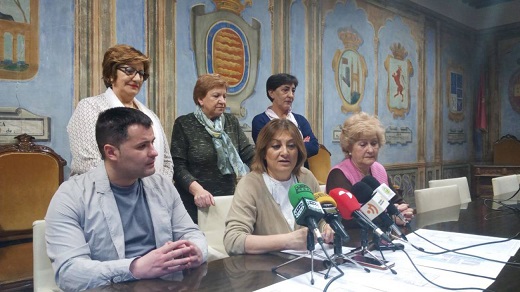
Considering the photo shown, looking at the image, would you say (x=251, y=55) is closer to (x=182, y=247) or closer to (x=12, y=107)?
(x=12, y=107)

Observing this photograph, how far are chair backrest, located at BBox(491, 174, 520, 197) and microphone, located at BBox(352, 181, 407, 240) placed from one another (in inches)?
102

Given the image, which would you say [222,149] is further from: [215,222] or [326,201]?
[326,201]

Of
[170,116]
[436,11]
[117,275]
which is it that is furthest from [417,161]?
[117,275]

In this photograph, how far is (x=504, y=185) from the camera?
373 cm

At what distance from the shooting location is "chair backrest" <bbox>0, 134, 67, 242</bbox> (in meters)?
2.77

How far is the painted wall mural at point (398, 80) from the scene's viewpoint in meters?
6.79

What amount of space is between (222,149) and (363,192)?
134cm

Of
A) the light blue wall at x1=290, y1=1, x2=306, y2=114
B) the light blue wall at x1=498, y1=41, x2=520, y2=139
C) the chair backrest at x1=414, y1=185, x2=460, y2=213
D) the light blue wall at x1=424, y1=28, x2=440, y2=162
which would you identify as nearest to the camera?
the chair backrest at x1=414, y1=185, x2=460, y2=213

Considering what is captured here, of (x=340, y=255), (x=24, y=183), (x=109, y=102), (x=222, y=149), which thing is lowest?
(x=340, y=255)

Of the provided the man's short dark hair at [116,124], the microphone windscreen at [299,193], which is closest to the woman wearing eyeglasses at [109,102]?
the man's short dark hair at [116,124]

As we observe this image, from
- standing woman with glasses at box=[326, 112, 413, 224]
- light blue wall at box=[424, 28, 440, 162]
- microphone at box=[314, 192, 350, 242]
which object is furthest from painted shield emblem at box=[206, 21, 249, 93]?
light blue wall at box=[424, 28, 440, 162]

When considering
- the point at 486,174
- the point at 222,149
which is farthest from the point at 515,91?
the point at 222,149

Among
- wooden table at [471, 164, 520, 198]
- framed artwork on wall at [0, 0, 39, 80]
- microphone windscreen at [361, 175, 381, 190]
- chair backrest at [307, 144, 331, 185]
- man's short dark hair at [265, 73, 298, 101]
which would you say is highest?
framed artwork on wall at [0, 0, 39, 80]

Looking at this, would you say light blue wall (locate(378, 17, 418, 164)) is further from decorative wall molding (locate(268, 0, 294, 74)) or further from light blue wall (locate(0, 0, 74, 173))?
light blue wall (locate(0, 0, 74, 173))
